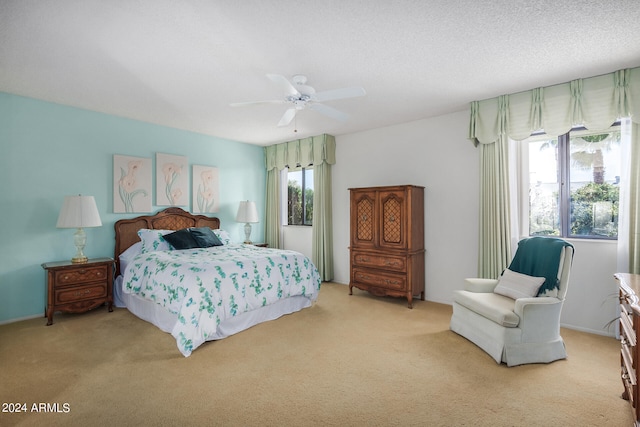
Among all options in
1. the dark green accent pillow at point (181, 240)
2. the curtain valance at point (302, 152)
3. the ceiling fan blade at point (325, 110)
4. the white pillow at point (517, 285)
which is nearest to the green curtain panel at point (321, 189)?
the curtain valance at point (302, 152)

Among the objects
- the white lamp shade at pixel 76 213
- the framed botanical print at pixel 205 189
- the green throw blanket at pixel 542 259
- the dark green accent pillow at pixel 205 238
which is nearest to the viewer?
the green throw blanket at pixel 542 259

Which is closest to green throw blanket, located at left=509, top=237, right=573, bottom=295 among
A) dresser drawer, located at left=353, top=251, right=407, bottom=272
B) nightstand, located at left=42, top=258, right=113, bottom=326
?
dresser drawer, located at left=353, top=251, right=407, bottom=272

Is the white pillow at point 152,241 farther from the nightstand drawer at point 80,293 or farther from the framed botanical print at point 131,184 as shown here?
the nightstand drawer at point 80,293

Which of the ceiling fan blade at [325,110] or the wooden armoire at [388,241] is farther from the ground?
the ceiling fan blade at [325,110]

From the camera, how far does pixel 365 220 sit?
4.77 m

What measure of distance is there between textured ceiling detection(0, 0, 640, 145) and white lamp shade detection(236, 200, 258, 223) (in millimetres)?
2150

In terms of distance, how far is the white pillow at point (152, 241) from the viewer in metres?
4.35

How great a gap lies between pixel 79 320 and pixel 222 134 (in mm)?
3338

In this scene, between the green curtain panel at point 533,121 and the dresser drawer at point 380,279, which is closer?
the green curtain panel at point 533,121

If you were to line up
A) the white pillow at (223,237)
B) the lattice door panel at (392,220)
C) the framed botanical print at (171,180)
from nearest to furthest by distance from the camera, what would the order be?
the lattice door panel at (392,220)
the framed botanical print at (171,180)
the white pillow at (223,237)

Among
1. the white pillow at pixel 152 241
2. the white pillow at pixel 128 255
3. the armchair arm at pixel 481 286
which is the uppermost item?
the white pillow at pixel 152 241

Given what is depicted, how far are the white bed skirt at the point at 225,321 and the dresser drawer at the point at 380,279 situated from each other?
2.71 ft

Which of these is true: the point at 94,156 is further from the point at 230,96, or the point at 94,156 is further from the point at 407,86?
the point at 407,86

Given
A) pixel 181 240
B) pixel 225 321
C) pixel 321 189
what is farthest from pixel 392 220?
pixel 181 240
